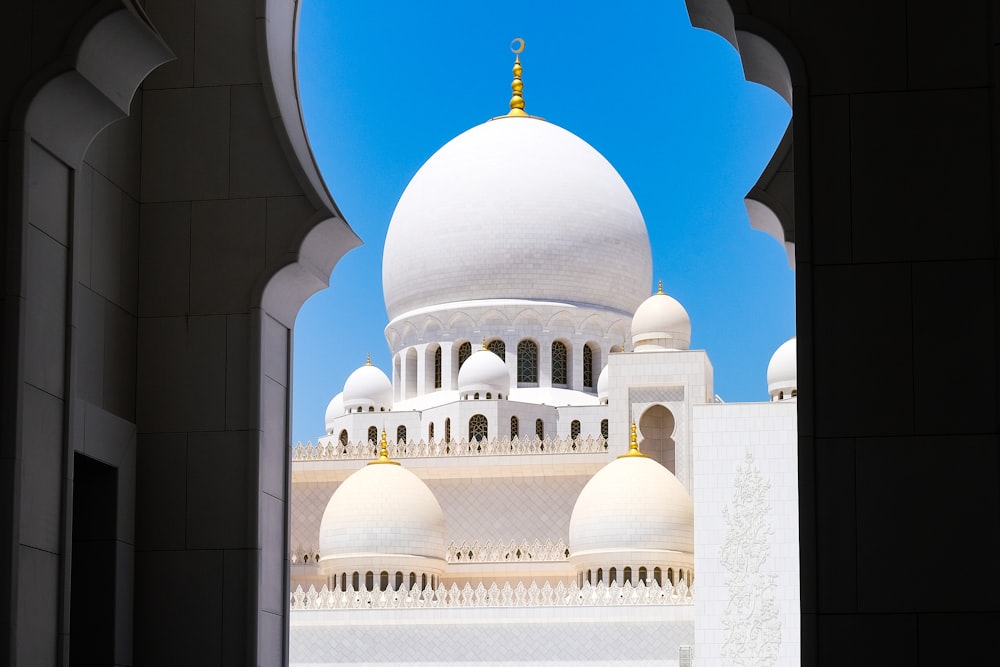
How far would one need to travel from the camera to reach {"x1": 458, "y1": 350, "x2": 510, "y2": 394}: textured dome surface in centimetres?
2869

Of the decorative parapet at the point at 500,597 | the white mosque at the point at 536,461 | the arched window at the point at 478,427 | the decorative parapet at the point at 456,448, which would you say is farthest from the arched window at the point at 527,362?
the decorative parapet at the point at 500,597

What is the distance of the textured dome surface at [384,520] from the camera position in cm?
2486

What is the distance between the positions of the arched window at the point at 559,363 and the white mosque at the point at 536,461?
56 mm

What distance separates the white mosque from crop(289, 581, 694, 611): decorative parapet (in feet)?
0.14

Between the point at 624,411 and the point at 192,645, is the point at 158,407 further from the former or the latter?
the point at 624,411

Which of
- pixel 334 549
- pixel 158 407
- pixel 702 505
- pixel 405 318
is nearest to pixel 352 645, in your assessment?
pixel 334 549

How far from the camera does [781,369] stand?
29.6 m

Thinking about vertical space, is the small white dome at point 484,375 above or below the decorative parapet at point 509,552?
above

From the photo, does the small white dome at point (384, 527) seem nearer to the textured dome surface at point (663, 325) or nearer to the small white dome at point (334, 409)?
the textured dome surface at point (663, 325)

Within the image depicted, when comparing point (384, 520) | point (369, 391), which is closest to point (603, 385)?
point (369, 391)

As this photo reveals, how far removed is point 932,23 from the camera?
16.4ft

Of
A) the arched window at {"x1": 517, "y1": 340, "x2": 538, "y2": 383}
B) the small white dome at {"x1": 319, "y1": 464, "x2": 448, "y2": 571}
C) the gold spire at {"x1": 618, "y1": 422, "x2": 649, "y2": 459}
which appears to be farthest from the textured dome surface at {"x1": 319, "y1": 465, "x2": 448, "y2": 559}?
the arched window at {"x1": 517, "y1": 340, "x2": 538, "y2": 383}

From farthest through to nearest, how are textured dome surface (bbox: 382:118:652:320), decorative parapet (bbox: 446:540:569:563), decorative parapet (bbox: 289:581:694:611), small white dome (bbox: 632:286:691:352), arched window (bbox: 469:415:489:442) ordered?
textured dome surface (bbox: 382:118:652:320)
arched window (bbox: 469:415:489:442)
small white dome (bbox: 632:286:691:352)
decorative parapet (bbox: 446:540:569:563)
decorative parapet (bbox: 289:581:694:611)

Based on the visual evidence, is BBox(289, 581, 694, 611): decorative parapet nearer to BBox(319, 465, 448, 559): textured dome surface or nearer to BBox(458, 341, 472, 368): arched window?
BBox(319, 465, 448, 559): textured dome surface
